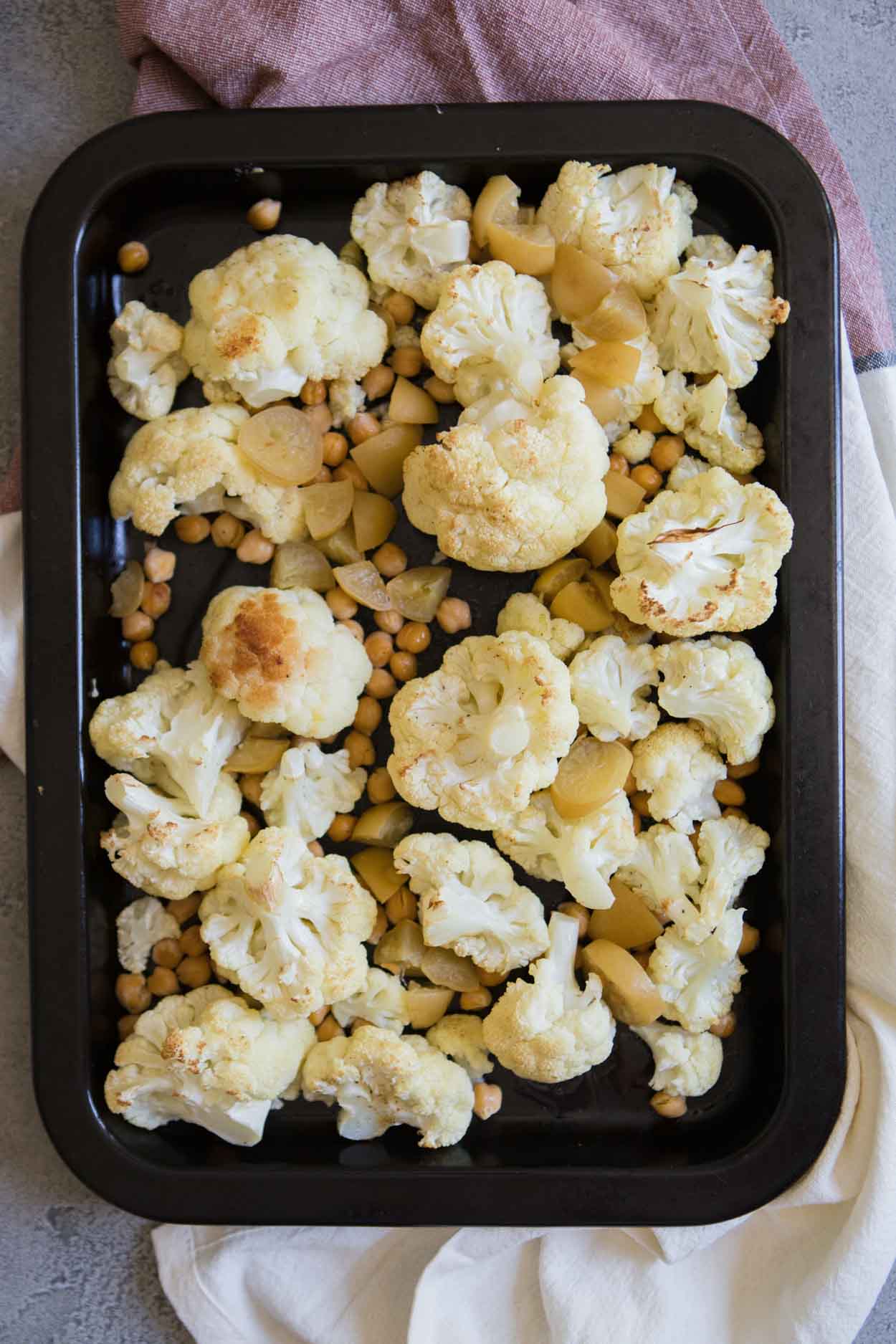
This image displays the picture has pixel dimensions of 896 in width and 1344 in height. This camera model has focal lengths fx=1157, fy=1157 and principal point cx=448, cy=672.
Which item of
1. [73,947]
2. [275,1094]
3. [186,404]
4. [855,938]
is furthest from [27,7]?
[855,938]

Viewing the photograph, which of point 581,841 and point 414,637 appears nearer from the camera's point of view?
point 581,841

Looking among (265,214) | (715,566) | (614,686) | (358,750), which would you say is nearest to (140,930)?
(358,750)

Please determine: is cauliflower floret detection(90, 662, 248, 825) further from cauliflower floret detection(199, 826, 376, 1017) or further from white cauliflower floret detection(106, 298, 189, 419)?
white cauliflower floret detection(106, 298, 189, 419)

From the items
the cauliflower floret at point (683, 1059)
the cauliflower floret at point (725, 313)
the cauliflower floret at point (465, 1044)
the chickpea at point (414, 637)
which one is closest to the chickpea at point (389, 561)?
the chickpea at point (414, 637)

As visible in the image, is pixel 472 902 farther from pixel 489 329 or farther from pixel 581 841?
pixel 489 329

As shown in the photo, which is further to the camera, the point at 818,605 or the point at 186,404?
the point at 186,404

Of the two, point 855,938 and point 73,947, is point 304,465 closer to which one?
point 73,947
